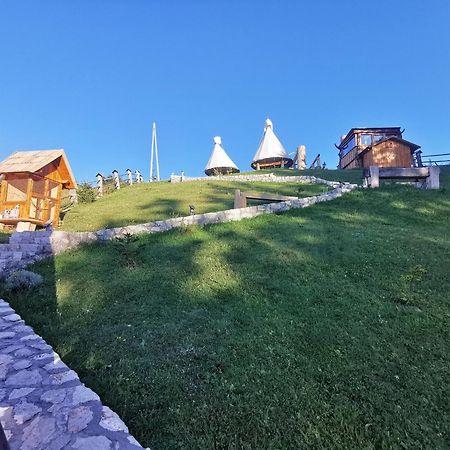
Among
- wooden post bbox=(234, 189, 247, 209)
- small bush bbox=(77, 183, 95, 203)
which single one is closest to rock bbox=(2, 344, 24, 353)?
wooden post bbox=(234, 189, 247, 209)

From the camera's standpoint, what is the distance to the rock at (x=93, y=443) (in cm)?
353

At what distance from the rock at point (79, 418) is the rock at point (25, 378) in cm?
98

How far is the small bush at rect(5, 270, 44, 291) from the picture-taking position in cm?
909

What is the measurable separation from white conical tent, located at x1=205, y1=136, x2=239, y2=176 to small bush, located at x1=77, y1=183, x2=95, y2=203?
28.3 m

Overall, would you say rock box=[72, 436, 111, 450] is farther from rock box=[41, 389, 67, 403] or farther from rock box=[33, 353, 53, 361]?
rock box=[33, 353, 53, 361]

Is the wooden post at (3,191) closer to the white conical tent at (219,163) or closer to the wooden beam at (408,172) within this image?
the wooden beam at (408,172)

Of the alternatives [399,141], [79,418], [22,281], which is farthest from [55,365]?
[399,141]

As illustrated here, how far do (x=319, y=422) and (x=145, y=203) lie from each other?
69.5 feet

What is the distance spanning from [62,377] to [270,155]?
163ft

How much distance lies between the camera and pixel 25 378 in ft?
15.9

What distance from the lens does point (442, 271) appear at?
8.83 meters

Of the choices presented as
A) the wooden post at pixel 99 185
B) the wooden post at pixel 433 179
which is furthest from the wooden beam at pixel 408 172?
the wooden post at pixel 99 185

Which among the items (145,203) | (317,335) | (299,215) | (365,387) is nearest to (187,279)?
(317,335)

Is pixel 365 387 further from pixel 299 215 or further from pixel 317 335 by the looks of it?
pixel 299 215
